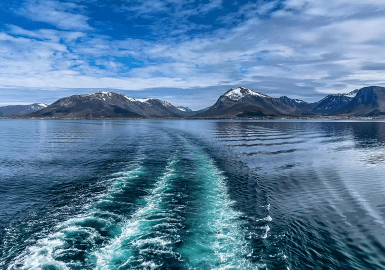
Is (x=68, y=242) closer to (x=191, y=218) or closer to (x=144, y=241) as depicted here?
(x=144, y=241)

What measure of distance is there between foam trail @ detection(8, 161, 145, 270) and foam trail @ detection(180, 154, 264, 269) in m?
6.25

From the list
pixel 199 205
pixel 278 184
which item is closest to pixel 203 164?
pixel 278 184

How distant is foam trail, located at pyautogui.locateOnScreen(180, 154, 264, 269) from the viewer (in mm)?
13477

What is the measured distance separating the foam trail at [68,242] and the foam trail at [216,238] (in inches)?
246

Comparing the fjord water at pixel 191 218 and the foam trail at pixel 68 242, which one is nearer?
the foam trail at pixel 68 242

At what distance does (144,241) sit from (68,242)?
5013mm

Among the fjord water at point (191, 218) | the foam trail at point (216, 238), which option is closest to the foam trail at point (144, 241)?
the fjord water at point (191, 218)

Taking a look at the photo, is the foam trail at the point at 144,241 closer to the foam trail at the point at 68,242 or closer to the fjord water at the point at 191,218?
the fjord water at the point at 191,218

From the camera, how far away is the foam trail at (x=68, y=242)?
13.3 metres

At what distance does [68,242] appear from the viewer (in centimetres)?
1539

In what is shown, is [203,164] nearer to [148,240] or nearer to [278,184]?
[278,184]

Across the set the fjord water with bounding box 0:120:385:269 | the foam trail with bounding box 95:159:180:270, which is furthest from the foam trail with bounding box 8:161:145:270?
the foam trail with bounding box 95:159:180:270

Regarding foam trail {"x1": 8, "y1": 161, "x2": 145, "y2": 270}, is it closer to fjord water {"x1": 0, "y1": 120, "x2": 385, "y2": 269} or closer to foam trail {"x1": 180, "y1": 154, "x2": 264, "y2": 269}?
fjord water {"x1": 0, "y1": 120, "x2": 385, "y2": 269}

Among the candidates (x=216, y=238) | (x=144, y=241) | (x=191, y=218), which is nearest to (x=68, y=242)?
(x=144, y=241)
